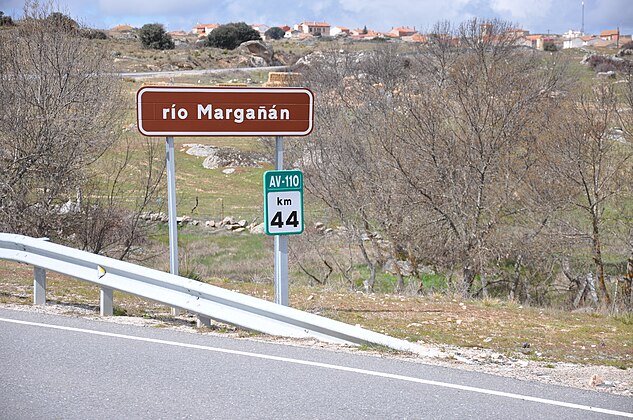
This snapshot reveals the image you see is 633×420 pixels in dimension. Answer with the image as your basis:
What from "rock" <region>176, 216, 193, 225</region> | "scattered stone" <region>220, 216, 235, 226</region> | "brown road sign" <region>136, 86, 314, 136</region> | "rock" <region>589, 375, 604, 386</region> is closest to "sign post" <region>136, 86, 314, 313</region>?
"brown road sign" <region>136, 86, 314, 136</region>

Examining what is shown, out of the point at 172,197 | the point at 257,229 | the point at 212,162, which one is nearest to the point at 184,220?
the point at 257,229

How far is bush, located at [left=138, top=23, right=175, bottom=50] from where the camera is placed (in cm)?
8756

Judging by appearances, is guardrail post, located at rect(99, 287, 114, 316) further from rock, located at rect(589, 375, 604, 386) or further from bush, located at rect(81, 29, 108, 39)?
bush, located at rect(81, 29, 108, 39)

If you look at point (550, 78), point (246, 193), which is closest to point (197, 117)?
point (550, 78)

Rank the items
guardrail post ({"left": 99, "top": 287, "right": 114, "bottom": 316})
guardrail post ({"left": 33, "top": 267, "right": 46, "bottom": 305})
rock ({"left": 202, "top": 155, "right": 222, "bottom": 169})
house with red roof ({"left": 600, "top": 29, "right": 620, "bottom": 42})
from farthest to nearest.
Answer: house with red roof ({"left": 600, "top": 29, "right": 620, "bottom": 42}) < rock ({"left": 202, "top": 155, "right": 222, "bottom": 169}) < guardrail post ({"left": 33, "top": 267, "right": 46, "bottom": 305}) < guardrail post ({"left": 99, "top": 287, "right": 114, "bottom": 316})

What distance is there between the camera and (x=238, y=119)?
31.6ft

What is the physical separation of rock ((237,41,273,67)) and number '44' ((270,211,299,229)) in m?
66.1

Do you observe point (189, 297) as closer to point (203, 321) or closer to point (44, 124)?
point (203, 321)

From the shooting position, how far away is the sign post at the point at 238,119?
9430 millimetres

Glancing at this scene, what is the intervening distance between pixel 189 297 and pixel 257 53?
74.8m

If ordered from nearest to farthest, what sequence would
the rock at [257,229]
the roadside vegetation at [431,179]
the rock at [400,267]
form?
the roadside vegetation at [431,179] < the rock at [400,267] < the rock at [257,229]

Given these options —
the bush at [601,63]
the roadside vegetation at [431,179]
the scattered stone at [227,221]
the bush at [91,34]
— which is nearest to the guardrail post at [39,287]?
the roadside vegetation at [431,179]

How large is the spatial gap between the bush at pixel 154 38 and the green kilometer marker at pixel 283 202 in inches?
3138

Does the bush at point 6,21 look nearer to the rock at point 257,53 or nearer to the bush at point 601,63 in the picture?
the bush at point 601,63
